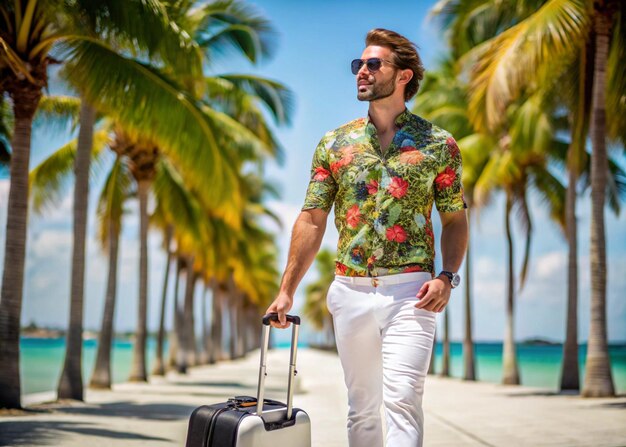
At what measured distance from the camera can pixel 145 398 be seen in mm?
16016

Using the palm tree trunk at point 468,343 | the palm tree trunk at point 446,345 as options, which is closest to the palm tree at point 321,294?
the palm tree trunk at point 446,345

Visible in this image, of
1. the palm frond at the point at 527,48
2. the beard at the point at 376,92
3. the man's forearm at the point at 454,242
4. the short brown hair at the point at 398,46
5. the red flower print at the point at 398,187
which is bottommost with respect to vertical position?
the man's forearm at the point at 454,242

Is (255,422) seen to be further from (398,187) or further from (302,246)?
(398,187)

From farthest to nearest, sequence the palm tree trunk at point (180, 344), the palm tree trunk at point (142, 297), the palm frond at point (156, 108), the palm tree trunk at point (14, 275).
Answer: the palm tree trunk at point (180, 344)
the palm tree trunk at point (142, 297)
the palm frond at point (156, 108)
the palm tree trunk at point (14, 275)

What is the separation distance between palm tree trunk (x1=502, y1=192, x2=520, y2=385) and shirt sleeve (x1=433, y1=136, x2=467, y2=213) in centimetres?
2025

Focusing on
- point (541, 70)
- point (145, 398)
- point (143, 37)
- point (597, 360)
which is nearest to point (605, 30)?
point (541, 70)

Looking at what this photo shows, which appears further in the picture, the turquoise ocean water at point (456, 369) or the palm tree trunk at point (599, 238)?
the turquoise ocean water at point (456, 369)

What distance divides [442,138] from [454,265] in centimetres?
59

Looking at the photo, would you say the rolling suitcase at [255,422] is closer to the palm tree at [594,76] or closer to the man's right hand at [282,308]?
the man's right hand at [282,308]

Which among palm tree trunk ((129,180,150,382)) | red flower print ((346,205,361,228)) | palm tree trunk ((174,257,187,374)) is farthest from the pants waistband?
palm tree trunk ((174,257,187,374))

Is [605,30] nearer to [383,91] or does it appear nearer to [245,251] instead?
[383,91]

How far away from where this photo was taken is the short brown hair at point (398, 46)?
148 inches

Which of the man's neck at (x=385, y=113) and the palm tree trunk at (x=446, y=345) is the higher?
the man's neck at (x=385, y=113)

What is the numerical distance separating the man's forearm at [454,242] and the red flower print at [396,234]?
0.71 ft
